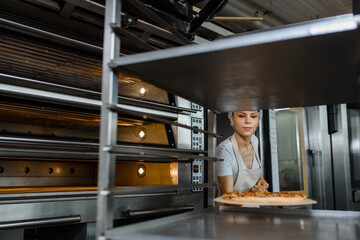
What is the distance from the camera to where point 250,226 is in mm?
840

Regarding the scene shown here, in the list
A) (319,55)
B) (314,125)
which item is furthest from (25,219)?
(314,125)

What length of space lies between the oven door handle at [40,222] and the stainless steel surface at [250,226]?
67 centimetres

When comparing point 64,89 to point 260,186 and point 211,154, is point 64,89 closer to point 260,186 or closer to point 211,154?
point 211,154

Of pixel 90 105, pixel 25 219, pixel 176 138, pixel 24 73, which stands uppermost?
pixel 24 73

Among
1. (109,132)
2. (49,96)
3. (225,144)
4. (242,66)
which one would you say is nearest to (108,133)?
(109,132)

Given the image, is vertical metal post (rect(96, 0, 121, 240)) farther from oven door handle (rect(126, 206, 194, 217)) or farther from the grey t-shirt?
the grey t-shirt

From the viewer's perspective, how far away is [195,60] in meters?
0.66

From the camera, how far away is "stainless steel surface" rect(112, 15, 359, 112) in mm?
565

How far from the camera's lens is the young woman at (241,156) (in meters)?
2.22

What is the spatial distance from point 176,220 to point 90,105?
809mm

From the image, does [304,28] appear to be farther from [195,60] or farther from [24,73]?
[24,73]

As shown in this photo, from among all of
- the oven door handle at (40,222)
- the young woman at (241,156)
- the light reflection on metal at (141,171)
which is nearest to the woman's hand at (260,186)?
the young woman at (241,156)

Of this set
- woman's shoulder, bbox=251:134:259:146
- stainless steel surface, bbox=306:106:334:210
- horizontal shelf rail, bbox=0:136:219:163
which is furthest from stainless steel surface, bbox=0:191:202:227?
stainless steel surface, bbox=306:106:334:210

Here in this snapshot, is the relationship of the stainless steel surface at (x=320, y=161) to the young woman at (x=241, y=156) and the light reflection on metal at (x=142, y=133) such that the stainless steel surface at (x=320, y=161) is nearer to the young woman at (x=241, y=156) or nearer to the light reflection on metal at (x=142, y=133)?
the young woman at (x=241, y=156)
